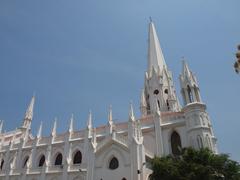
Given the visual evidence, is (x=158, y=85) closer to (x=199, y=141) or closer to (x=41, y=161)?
(x=199, y=141)

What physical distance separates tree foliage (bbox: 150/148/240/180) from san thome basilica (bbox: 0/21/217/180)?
351 cm

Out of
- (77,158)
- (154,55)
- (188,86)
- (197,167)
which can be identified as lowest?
(197,167)

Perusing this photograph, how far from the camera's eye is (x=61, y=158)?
31953mm

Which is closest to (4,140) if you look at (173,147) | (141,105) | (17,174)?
(17,174)

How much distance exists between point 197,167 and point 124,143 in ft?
30.4

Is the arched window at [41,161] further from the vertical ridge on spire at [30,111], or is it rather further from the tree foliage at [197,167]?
the tree foliage at [197,167]

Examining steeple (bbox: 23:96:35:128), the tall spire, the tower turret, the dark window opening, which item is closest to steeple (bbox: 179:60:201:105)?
the tower turret

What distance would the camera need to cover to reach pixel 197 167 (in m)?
16.7

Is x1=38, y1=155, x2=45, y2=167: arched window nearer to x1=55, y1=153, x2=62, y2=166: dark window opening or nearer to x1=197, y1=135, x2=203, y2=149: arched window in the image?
x1=55, y1=153, x2=62, y2=166: dark window opening

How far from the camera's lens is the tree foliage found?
16647 millimetres

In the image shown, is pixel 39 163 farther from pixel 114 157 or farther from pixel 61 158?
pixel 114 157

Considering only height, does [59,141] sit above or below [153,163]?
above

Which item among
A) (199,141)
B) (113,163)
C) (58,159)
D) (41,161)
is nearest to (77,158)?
(58,159)

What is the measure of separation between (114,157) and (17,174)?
1835 centimetres
